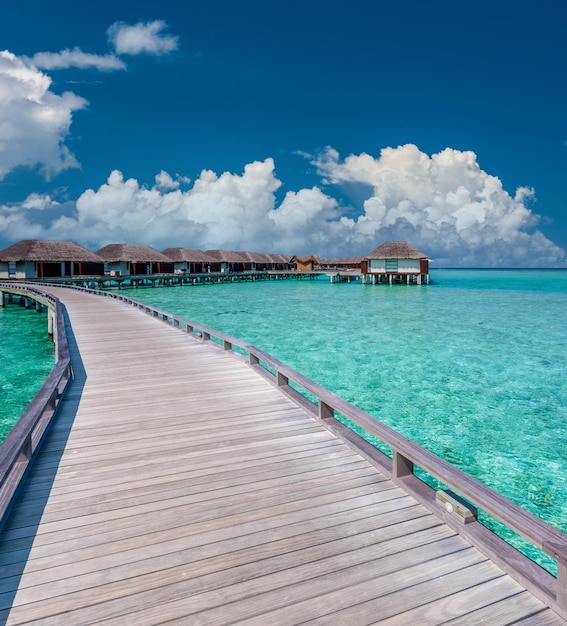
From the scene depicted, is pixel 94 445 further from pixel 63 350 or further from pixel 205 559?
pixel 63 350

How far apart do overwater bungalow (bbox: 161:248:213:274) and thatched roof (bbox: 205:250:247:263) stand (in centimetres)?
361

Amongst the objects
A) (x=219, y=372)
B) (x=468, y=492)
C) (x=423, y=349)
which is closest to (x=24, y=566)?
(x=468, y=492)

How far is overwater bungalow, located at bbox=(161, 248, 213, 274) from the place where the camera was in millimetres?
60681

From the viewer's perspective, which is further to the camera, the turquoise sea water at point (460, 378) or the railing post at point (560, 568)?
the turquoise sea water at point (460, 378)

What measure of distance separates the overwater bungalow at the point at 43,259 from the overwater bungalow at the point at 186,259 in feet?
51.9

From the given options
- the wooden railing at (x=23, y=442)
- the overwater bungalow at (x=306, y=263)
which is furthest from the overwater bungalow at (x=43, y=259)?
the overwater bungalow at (x=306, y=263)

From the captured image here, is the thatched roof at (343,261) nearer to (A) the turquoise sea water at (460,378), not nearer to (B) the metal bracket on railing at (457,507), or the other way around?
(A) the turquoise sea water at (460,378)

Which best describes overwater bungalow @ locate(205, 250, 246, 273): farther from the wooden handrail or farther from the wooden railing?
the wooden handrail

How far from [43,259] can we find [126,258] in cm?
1013

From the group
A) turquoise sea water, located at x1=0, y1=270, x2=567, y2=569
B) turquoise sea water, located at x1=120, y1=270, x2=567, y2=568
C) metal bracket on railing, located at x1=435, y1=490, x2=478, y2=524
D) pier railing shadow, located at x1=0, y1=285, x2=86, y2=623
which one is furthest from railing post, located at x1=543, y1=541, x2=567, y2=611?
turquoise sea water, located at x1=120, y1=270, x2=567, y2=568

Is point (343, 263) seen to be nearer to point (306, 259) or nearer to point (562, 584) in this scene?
point (306, 259)

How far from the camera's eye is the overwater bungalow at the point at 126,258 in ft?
163

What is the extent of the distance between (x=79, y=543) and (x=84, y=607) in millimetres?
627

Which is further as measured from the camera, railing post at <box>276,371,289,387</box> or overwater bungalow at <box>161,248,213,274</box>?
overwater bungalow at <box>161,248,213,274</box>
